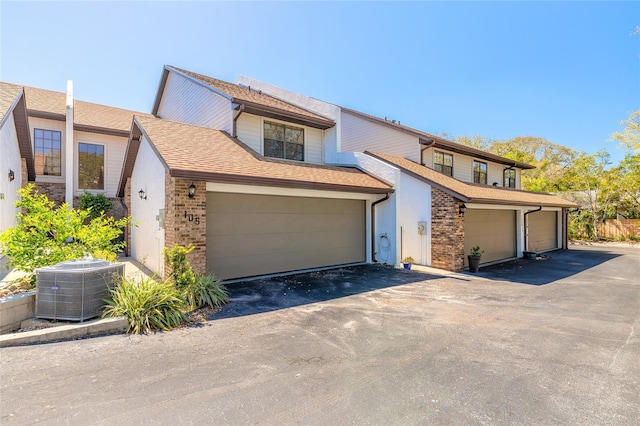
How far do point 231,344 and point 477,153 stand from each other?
17.3m

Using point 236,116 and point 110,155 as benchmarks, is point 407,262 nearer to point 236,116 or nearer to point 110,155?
point 236,116

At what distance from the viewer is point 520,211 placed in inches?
623

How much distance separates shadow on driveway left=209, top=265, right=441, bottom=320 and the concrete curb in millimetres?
1571

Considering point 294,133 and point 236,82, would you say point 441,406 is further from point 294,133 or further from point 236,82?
point 236,82

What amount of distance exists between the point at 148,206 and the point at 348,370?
8191mm

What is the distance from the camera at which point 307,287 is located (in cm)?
838

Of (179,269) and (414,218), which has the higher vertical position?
(414,218)

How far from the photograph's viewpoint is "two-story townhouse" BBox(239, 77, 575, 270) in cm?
1138

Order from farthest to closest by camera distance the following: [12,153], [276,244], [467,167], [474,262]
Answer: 1. [467,167]
2. [474,262]
3. [276,244]
4. [12,153]

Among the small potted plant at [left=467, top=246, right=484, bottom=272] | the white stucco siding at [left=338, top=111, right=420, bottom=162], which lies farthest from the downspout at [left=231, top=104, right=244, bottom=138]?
the small potted plant at [left=467, top=246, right=484, bottom=272]

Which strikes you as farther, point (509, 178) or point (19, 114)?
point (509, 178)

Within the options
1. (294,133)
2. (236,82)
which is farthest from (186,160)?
(236,82)

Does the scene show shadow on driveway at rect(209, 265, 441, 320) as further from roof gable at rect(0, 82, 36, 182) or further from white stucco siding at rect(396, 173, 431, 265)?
roof gable at rect(0, 82, 36, 182)

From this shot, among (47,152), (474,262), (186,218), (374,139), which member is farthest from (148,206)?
(474,262)
